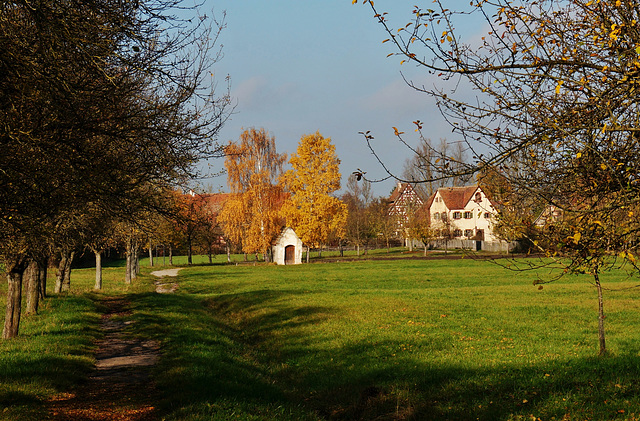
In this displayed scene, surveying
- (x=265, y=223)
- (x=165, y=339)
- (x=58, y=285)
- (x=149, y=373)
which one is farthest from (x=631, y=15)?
(x=265, y=223)

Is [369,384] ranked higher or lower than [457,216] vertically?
lower

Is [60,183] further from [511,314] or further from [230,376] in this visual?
[511,314]

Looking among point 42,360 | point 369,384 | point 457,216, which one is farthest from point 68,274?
point 457,216

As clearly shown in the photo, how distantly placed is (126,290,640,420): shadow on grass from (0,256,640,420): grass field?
0.03 m

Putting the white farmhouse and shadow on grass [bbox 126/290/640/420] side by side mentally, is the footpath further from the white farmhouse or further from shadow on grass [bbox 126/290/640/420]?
the white farmhouse

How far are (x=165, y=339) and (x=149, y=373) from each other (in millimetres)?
3524

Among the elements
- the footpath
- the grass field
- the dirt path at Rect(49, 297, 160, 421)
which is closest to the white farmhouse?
the grass field

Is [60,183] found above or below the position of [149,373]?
above

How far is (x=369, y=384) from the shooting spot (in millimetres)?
10758

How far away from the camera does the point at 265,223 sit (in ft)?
207

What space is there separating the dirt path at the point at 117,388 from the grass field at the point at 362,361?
31cm

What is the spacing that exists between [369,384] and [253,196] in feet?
174

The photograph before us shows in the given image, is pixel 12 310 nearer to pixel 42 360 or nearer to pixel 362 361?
pixel 42 360

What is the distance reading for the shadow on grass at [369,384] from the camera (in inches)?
341
